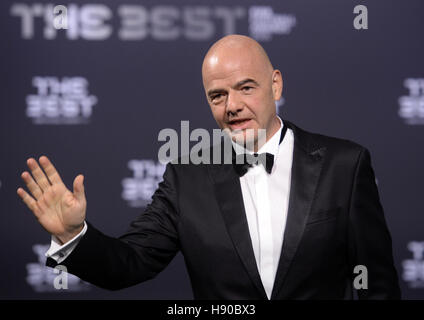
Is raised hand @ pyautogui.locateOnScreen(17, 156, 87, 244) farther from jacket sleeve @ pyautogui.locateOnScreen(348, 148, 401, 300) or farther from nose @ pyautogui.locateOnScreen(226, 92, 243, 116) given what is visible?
jacket sleeve @ pyautogui.locateOnScreen(348, 148, 401, 300)

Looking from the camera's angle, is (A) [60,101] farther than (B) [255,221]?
Yes

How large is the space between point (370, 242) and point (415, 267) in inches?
72.2

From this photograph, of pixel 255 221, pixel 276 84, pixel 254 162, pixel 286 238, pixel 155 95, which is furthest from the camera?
pixel 155 95

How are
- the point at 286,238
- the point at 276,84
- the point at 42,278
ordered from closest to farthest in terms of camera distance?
the point at 286,238, the point at 276,84, the point at 42,278

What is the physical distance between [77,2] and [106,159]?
A: 988 mm

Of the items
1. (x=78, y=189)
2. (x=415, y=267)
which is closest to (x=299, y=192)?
(x=78, y=189)

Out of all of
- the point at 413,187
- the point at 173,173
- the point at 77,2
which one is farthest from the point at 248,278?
the point at 77,2

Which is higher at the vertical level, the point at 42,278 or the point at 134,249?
the point at 134,249

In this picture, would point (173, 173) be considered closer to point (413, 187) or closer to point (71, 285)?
point (71, 285)

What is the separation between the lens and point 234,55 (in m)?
2.10

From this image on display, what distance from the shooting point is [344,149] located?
2104 millimetres

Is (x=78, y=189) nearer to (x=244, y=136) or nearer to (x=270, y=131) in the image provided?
(x=244, y=136)

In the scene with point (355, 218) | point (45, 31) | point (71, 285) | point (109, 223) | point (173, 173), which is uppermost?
point (45, 31)
